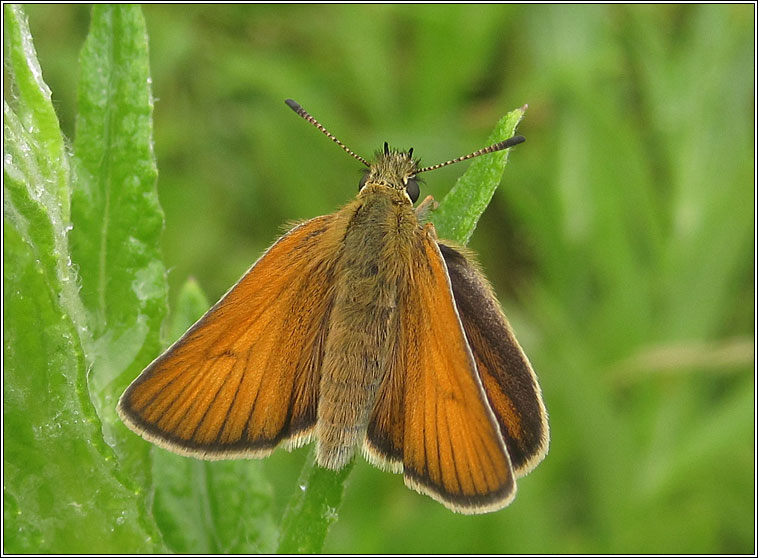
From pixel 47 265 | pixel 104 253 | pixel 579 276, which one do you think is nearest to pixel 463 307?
pixel 104 253

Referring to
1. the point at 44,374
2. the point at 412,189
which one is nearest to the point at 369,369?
the point at 412,189

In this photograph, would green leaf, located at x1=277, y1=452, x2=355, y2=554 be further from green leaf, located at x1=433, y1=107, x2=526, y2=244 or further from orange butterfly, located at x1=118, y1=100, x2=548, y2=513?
green leaf, located at x1=433, y1=107, x2=526, y2=244

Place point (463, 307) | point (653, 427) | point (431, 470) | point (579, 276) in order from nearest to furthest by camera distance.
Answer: point (431, 470) → point (463, 307) → point (653, 427) → point (579, 276)

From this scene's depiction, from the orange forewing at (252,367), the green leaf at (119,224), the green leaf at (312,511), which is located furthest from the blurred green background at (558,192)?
the green leaf at (312,511)

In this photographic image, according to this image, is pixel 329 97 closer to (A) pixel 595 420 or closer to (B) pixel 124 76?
(A) pixel 595 420

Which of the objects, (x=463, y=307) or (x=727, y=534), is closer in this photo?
(x=463, y=307)

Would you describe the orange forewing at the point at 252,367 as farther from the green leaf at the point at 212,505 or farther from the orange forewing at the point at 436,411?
the orange forewing at the point at 436,411
